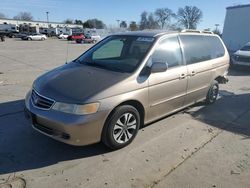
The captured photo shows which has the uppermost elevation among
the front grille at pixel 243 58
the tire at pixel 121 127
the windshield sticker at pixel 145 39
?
the windshield sticker at pixel 145 39

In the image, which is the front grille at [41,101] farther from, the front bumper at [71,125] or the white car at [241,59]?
the white car at [241,59]

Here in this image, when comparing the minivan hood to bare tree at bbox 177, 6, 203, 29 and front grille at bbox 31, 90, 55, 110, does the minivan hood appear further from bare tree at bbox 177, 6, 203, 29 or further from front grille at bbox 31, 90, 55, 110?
bare tree at bbox 177, 6, 203, 29

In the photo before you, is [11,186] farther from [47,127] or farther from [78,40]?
[78,40]

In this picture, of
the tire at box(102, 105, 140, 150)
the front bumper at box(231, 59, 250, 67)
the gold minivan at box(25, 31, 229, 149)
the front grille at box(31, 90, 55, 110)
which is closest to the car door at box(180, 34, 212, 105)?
the gold minivan at box(25, 31, 229, 149)

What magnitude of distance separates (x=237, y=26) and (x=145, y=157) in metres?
21.2

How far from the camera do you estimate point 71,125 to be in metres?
3.39

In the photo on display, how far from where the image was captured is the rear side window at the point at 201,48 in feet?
17.0

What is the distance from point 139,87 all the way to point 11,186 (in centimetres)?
222

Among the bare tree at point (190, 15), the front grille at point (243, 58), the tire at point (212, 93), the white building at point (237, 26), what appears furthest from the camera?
the bare tree at point (190, 15)

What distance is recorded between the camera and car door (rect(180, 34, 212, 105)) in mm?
5156

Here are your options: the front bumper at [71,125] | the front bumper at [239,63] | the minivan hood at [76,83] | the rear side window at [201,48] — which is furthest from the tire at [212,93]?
the front bumper at [239,63]

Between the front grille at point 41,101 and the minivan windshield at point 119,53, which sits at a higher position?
the minivan windshield at point 119,53

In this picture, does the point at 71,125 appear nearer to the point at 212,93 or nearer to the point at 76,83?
the point at 76,83

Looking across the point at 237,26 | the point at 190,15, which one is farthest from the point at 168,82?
the point at 190,15
